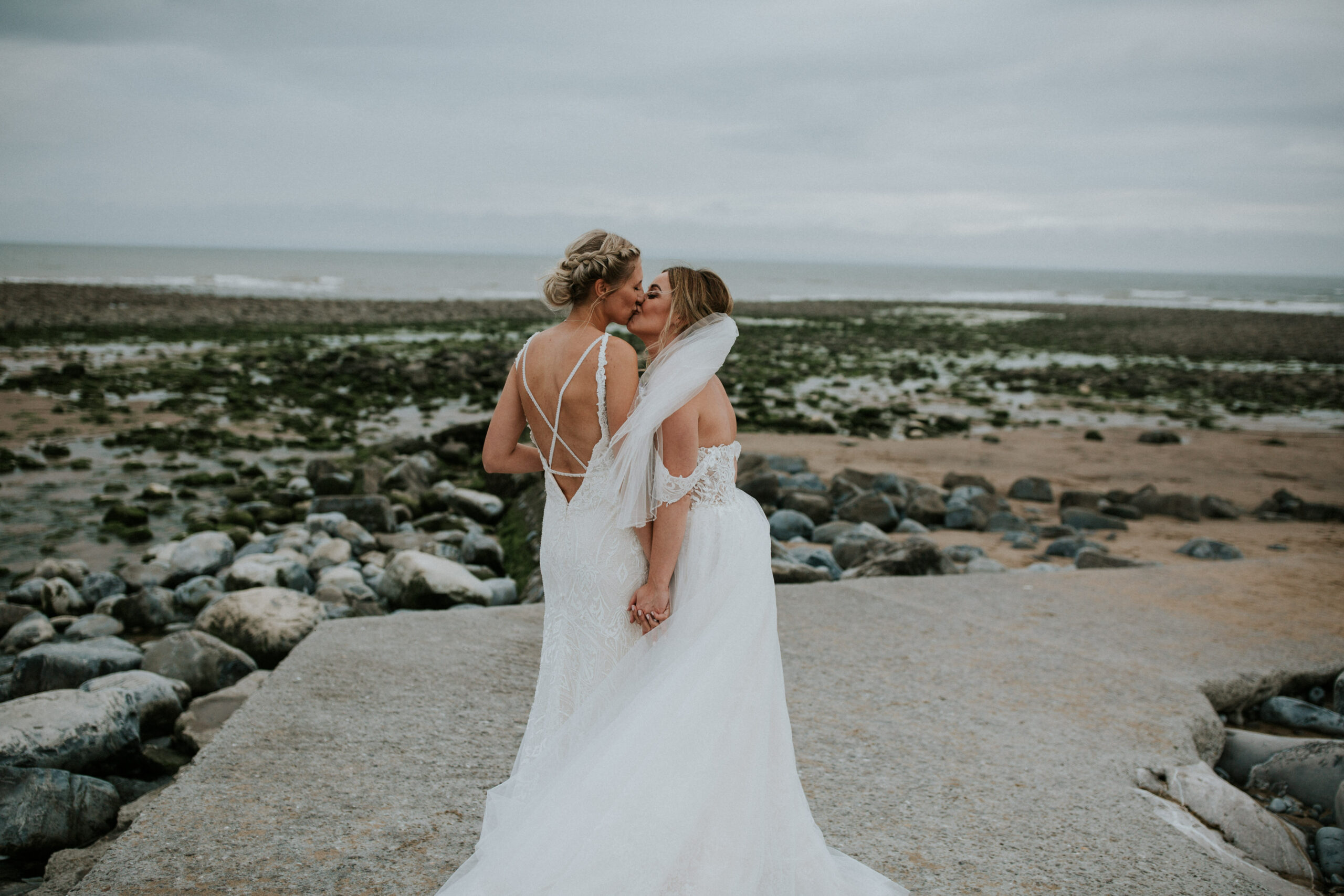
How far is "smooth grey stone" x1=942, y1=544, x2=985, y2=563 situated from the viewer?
7734 mm

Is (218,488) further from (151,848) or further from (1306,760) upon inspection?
(1306,760)

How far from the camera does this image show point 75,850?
3170 mm

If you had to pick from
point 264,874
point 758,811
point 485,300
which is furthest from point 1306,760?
point 485,300

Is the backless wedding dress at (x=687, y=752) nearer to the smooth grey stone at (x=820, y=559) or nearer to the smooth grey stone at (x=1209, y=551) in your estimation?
the smooth grey stone at (x=820, y=559)

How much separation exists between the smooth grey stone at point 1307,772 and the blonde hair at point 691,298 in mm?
3470

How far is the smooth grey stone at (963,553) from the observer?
7734 mm

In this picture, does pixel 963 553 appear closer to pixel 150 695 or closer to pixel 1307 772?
pixel 1307 772

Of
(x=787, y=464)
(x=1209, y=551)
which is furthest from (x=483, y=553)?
(x=1209, y=551)

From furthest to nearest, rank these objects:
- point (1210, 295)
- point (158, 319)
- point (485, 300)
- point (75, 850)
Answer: point (1210, 295) < point (485, 300) < point (158, 319) < point (75, 850)

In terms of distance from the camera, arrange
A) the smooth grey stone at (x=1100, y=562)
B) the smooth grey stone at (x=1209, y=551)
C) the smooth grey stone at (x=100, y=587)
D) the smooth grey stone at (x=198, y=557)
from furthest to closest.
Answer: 1. the smooth grey stone at (x=1209, y=551)
2. the smooth grey stone at (x=1100, y=562)
3. the smooth grey stone at (x=198, y=557)
4. the smooth grey stone at (x=100, y=587)

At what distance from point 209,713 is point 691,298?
138 inches

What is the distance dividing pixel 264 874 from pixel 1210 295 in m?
111

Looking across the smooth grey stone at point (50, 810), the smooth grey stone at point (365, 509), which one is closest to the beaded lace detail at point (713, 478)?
the smooth grey stone at point (50, 810)

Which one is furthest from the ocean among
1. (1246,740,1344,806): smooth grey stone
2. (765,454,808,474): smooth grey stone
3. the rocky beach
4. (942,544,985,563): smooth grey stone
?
(1246,740,1344,806): smooth grey stone
